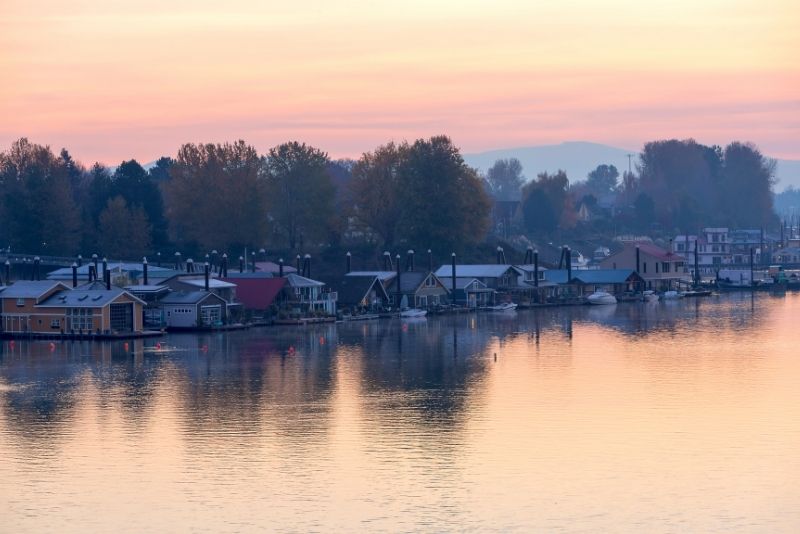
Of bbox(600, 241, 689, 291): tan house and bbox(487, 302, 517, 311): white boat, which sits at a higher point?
bbox(600, 241, 689, 291): tan house

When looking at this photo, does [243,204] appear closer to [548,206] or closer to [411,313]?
[411,313]

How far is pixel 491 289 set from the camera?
337 feet

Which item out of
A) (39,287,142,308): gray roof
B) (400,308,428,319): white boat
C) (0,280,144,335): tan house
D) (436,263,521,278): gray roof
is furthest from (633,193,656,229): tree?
(39,287,142,308): gray roof

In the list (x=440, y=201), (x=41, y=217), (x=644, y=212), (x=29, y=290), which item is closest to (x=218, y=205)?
(x=41, y=217)

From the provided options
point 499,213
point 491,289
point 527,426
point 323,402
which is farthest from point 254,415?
point 499,213

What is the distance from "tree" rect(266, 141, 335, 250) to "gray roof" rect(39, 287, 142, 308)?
1744 inches

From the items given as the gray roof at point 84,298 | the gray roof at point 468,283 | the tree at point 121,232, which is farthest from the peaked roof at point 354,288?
the tree at point 121,232

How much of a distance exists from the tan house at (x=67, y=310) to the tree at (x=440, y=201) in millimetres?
42855

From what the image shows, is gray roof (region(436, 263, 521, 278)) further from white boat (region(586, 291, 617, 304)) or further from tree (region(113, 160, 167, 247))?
tree (region(113, 160, 167, 247))

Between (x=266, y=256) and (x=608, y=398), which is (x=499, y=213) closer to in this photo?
(x=266, y=256)

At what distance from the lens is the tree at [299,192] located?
117 meters

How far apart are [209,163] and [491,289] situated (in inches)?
1157

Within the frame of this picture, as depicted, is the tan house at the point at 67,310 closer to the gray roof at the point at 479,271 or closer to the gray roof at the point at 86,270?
the gray roof at the point at 86,270

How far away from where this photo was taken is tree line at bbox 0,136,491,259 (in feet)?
359
